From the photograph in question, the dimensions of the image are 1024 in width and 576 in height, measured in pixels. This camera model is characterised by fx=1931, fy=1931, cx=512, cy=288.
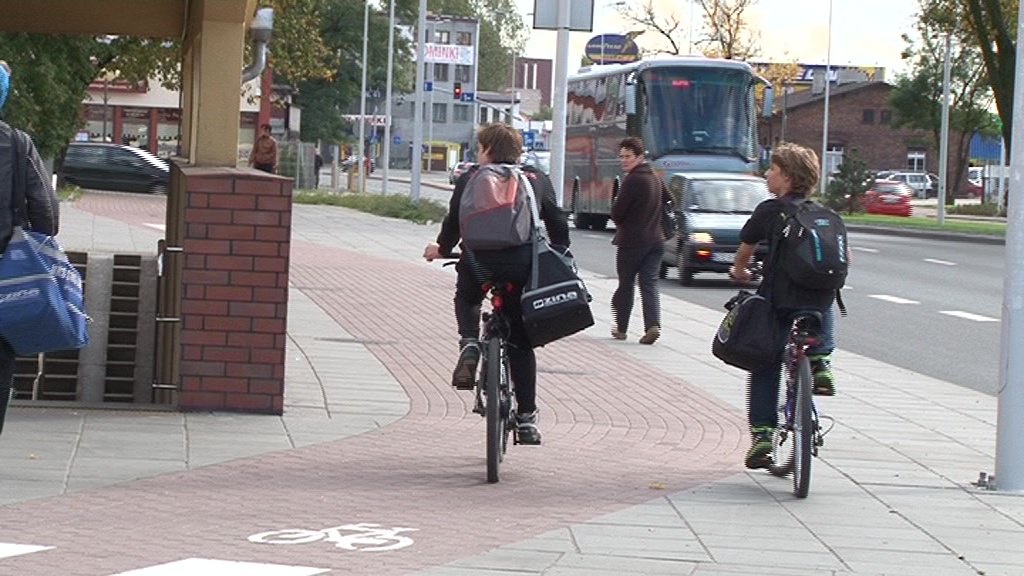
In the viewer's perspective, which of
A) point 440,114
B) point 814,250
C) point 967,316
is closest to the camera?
point 814,250

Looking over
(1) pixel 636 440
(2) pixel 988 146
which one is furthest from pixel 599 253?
(2) pixel 988 146

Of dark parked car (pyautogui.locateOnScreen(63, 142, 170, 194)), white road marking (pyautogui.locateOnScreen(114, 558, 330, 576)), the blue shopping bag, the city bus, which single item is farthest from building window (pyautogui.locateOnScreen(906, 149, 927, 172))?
white road marking (pyautogui.locateOnScreen(114, 558, 330, 576))

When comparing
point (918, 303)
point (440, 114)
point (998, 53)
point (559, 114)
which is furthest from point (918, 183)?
point (559, 114)

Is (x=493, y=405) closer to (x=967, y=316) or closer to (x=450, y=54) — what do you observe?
(x=967, y=316)

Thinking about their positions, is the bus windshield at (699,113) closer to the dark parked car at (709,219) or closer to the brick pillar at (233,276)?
the dark parked car at (709,219)

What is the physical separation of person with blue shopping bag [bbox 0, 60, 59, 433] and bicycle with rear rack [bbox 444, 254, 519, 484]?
2.00m

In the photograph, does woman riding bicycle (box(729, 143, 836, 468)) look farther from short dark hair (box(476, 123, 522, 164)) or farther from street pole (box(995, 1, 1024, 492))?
short dark hair (box(476, 123, 522, 164))

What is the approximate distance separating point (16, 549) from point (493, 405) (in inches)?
99.1

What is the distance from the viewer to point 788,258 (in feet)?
28.4

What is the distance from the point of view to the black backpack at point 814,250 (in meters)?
8.57

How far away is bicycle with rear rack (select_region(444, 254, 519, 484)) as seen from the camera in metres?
8.50

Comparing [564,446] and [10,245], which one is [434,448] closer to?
[564,446]

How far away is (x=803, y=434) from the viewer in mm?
8469

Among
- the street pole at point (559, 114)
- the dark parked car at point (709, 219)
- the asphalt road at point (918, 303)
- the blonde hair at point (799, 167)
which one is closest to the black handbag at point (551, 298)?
the blonde hair at point (799, 167)
